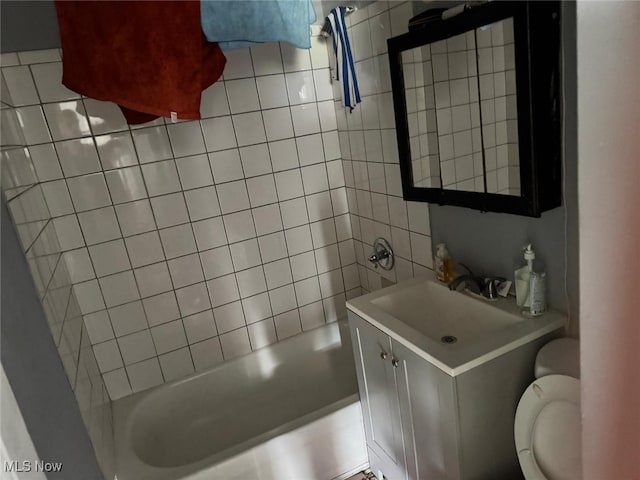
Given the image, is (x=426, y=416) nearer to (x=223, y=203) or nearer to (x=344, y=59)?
(x=223, y=203)

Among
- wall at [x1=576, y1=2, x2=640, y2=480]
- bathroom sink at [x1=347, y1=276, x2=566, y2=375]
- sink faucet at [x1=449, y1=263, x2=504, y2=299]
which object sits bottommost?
bathroom sink at [x1=347, y1=276, x2=566, y2=375]

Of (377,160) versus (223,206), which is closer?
(377,160)

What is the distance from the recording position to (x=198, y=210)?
6.10 ft

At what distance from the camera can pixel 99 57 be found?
3.36 ft

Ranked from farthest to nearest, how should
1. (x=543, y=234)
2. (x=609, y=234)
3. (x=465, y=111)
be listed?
(x=465, y=111)
(x=543, y=234)
(x=609, y=234)

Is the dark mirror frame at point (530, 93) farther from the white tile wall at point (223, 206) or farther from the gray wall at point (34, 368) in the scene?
the gray wall at point (34, 368)

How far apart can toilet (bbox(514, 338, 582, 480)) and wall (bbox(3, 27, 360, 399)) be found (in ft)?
4.18

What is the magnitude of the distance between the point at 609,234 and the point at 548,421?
0.66 metres

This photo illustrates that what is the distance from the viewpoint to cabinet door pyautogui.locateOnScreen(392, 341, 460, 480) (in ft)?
3.60

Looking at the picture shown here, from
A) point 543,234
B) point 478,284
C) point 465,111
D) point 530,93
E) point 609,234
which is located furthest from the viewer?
point 478,284

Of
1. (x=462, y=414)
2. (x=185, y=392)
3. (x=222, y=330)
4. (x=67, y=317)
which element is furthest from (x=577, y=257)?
(x=185, y=392)

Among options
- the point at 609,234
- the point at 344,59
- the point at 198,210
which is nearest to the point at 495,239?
the point at 609,234

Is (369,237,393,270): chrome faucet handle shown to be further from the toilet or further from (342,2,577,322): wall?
the toilet

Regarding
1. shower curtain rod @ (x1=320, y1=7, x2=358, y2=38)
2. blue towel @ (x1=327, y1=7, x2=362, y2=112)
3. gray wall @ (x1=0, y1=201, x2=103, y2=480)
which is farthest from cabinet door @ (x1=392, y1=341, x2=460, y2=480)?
shower curtain rod @ (x1=320, y1=7, x2=358, y2=38)
